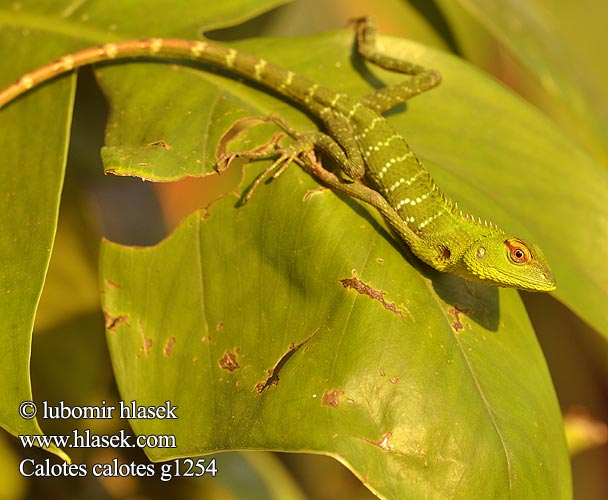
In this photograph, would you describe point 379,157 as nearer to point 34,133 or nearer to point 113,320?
point 113,320

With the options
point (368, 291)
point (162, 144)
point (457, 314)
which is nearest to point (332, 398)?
point (368, 291)

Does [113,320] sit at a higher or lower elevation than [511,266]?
higher

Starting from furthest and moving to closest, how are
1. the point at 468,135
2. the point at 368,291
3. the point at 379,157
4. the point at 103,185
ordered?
1. the point at 103,185
2. the point at 468,135
3. the point at 379,157
4. the point at 368,291

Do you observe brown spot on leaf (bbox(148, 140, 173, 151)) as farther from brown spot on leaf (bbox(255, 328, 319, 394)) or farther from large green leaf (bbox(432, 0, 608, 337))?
large green leaf (bbox(432, 0, 608, 337))

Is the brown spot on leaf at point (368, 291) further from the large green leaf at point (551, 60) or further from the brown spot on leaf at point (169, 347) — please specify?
the large green leaf at point (551, 60)

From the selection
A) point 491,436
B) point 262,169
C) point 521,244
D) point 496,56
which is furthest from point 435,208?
point 496,56

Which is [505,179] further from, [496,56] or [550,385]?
[496,56]

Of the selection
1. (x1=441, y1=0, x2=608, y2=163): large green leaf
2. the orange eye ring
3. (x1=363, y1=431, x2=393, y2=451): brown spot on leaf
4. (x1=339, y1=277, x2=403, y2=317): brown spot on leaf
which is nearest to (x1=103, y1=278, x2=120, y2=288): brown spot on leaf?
(x1=339, y1=277, x2=403, y2=317): brown spot on leaf
